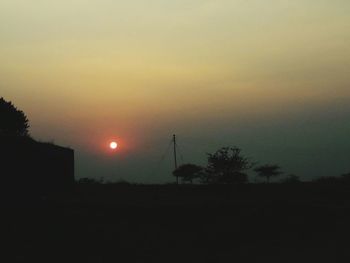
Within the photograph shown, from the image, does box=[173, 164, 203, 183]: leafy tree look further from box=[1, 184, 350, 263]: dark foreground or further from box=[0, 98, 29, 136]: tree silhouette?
box=[1, 184, 350, 263]: dark foreground

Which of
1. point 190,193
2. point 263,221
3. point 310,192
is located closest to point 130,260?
point 263,221

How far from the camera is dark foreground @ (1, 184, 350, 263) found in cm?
1664

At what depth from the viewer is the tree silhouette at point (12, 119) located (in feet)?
128

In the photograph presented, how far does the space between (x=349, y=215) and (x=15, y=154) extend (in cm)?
1442

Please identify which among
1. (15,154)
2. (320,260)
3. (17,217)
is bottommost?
(320,260)

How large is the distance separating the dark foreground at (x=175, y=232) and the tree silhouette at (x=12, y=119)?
16.7 meters

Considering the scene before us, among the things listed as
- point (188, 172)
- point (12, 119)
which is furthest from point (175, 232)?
point (188, 172)

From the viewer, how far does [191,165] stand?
198ft

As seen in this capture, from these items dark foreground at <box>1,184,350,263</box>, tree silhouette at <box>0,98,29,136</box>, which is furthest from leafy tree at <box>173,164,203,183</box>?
dark foreground at <box>1,184,350,263</box>

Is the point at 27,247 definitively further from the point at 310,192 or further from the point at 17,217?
the point at 310,192

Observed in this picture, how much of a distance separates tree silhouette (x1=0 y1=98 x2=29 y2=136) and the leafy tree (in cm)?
2202

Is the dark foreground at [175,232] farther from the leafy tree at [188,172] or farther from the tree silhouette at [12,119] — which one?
the leafy tree at [188,172]

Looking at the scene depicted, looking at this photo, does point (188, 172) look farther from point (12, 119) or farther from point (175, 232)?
point (175, 232)

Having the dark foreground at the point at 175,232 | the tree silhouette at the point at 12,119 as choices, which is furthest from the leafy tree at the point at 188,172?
the dark foreground at the point at 175,232
